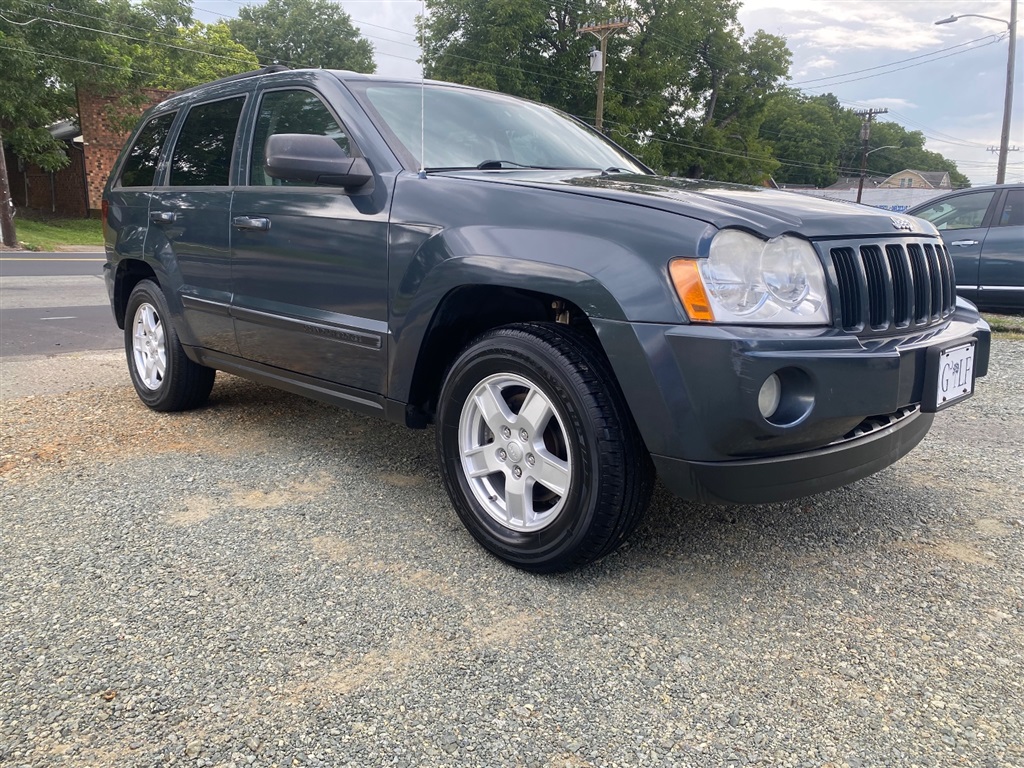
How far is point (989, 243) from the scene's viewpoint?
8.40 m

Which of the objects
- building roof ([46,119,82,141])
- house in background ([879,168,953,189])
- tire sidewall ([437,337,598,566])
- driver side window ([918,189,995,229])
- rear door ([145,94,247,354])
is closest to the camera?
tire sidewall ([437,337,598,566])

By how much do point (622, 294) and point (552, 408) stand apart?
1.48ft

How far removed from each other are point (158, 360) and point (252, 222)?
1429 mm

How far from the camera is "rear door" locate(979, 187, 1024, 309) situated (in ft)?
27.1

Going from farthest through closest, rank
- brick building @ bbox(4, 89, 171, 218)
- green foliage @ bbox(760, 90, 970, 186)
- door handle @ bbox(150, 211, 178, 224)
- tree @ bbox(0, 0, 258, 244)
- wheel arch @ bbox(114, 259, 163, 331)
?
green foliage @ bbox(760, 90, 970, 186) < brick building @ bbox(4, 89, 171, 218) < tree @ bbox(0, 0, 258, 244) < wheel arch @ bbox(114, 259, 163, 331) < door handle @ bbox(150, 211, 178, 224)

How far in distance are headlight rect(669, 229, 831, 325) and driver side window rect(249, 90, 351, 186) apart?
5.69ft

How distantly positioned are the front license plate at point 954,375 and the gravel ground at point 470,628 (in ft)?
1.92

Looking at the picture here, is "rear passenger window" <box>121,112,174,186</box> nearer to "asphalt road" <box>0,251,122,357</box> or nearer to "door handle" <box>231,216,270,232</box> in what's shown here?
"door handle" <box>231,216,270,232</box>

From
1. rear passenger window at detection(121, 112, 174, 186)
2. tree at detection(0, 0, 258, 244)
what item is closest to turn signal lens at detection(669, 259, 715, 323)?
rear passenger window at detection(121, 112, 174, 186)

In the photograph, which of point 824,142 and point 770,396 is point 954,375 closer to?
point 770,396

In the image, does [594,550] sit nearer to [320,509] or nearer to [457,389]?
[457,389]

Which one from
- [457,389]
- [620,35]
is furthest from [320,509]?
[620,35]

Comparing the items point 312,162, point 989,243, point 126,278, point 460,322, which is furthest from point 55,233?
point 460,322

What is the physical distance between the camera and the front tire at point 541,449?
2.42m
